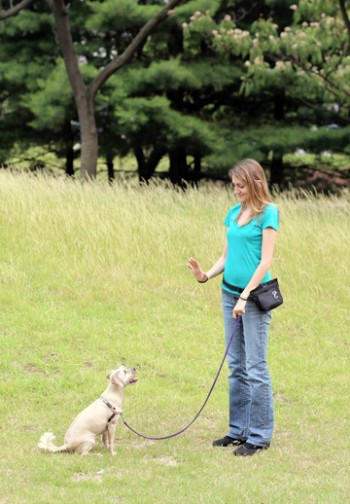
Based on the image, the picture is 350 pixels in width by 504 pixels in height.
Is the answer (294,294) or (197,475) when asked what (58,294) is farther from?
(197,475)

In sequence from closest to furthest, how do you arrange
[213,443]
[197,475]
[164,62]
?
[197,475], [213,443], [164,62]

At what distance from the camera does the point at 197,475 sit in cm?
505

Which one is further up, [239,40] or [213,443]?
[239,40]

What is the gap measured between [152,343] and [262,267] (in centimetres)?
309

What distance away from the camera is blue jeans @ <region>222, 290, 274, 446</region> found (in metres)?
5.35

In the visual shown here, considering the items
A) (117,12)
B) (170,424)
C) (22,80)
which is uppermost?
(117,12)

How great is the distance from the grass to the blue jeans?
241 millimetres

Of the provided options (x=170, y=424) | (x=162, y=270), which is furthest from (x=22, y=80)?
(x=170, y=424)

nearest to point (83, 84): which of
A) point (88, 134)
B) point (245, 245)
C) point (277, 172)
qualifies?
point (88, 134)

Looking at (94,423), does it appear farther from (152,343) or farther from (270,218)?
(152,343)

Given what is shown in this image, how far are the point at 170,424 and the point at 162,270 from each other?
3.69 m

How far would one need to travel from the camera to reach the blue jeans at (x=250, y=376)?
535 cm

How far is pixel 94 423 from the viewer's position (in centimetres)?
525

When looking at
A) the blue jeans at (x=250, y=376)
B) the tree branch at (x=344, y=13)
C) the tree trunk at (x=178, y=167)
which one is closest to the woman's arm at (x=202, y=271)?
the blue jeans at (x=250, y=376)
